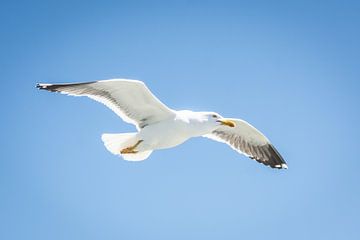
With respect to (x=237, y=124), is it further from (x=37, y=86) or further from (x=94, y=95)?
(x=37, y=86)

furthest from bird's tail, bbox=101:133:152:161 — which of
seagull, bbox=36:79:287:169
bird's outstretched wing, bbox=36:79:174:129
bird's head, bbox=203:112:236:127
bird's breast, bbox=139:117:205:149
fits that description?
bird's head, bbox=203:112:236:127

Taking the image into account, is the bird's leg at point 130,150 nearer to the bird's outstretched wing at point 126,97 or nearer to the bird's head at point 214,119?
the bird's outstretched wing at point 126,97

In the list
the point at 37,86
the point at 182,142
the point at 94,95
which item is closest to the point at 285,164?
the point at 182,142

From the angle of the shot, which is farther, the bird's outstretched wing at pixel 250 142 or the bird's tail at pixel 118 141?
the bird's outstretched wing at pixel 250 142

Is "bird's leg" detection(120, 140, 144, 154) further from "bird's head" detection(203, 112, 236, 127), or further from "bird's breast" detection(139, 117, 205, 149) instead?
"bird's head" detection(203, 112, 236, 127)

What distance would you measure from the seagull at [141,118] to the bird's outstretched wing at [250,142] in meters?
1.04

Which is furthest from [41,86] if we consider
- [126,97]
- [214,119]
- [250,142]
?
[250,142]

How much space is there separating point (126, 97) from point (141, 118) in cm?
29

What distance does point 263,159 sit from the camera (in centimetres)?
771

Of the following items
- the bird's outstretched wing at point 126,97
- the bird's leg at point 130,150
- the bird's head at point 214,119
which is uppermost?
the bird's outstretched wing at point 126,97

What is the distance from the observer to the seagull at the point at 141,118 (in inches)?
245

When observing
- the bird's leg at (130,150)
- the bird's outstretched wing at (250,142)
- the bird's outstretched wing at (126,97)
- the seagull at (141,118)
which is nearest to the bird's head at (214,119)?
the seagull at (141,118)

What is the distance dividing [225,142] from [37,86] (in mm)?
2302

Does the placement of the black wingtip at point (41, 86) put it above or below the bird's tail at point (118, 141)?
above
